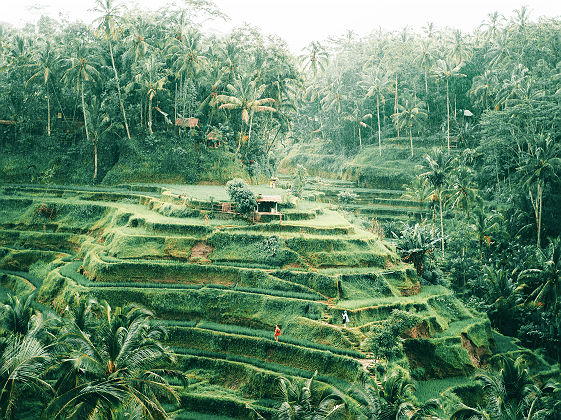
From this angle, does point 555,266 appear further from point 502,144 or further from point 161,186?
point 161,186

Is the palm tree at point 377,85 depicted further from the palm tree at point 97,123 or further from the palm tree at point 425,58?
the palm tree at point 97,123

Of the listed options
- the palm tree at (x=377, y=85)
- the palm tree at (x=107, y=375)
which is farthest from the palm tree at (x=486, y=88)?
the palm tree at (x=107, y=375)

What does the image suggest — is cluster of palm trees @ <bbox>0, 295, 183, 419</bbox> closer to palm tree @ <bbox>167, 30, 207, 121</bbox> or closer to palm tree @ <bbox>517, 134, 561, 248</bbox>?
palm tree @ <bbox>517, 134, 561, 248</bbox>

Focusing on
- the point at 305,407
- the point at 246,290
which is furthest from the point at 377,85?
the point at 305,407

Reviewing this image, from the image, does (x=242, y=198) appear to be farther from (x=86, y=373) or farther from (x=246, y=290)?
(x=86, y=373)

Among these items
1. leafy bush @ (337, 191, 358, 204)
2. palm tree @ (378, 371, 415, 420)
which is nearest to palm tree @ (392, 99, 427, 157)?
leafy bush @ (337, 191, 358, 204)

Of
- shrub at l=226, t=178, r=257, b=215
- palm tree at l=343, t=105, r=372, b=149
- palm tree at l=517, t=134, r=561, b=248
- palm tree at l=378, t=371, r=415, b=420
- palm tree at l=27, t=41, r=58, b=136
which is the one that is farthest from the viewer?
palm tree at l=343, t=105, r=372, b=149

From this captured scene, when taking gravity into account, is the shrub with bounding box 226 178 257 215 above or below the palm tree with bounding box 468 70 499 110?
below
